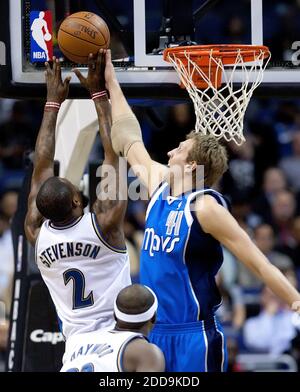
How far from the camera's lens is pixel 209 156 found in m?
5.33

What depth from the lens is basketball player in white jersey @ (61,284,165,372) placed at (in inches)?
182

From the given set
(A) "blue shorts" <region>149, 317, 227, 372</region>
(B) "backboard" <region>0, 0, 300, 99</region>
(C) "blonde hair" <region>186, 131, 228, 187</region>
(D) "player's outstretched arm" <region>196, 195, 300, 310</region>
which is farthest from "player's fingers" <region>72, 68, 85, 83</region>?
(A) "blue shorts" <region>149, 317, 227, 372</region>

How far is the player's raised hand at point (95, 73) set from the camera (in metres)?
5.66

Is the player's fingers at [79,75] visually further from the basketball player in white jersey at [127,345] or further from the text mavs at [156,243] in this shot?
the basketball player in white jersey at [127,345]

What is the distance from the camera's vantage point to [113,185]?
18.1ft

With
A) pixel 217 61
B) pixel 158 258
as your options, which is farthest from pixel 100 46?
pixel 158 258

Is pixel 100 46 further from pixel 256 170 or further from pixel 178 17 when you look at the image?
pixel 256 170

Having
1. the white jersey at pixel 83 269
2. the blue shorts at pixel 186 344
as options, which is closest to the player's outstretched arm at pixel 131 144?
the white jersey at pixel 83 269

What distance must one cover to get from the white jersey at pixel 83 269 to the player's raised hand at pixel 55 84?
75cm

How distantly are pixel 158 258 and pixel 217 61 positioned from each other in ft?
4.17

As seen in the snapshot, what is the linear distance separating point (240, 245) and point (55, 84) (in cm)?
152

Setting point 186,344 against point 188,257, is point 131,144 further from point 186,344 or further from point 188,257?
point 186,344

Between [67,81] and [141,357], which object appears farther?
[67,81]

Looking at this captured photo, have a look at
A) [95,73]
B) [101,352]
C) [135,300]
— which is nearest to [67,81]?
[95,73]
